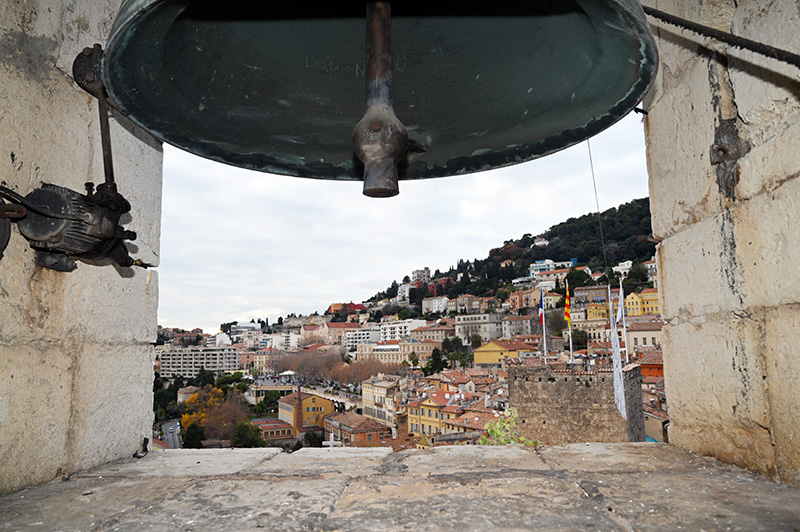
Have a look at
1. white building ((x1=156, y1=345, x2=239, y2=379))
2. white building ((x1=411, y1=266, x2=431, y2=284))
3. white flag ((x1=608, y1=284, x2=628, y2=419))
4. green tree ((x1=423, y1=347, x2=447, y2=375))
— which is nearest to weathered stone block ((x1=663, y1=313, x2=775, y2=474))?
white flag ((x1=608, y1=284, x2=628, y2=419))

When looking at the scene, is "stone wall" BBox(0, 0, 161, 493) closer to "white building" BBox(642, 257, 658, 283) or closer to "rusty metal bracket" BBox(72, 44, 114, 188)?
"rusty metal bracket" BBox(72, 44, 114, 188)

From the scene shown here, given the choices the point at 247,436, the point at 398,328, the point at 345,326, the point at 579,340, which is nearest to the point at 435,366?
the point at 579,340

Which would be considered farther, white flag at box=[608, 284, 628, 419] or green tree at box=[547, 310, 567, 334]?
green tree at box=[547, 310, 567, 334]

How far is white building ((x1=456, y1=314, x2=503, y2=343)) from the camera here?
75438 mm

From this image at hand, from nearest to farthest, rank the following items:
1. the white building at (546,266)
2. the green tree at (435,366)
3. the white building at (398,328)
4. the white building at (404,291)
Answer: the green tree at (435,366) → the white building at (398,328) → the white building at (546,266) → the white building at (404,291)

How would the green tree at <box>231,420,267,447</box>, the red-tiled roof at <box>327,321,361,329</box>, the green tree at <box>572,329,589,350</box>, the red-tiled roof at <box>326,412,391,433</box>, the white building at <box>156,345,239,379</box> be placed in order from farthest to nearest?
the red-tiled roof at <box>327,321,361,329</box> → the white building at <box>156,345,239,379</box> → the green tree at <box>572,329,589,350</box> → the red-tiled roof at <box>326,412,391,433</box> → the green tree at <box>231,420,267,447</box>

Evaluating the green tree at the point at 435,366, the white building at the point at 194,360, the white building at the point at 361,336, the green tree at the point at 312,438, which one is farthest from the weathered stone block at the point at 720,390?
the white building at the point at 361,336

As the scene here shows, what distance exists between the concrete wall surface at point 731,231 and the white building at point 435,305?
319 ft

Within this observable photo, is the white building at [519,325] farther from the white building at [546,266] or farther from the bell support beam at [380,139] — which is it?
the bell support beam at [380,139]

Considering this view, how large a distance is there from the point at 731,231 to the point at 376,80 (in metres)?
1.18

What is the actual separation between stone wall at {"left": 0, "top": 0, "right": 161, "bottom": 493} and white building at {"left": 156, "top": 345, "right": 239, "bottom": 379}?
238 feet

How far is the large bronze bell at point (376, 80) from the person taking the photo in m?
1.19

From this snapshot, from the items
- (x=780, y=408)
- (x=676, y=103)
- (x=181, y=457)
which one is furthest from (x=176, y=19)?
(x=780, y=408)

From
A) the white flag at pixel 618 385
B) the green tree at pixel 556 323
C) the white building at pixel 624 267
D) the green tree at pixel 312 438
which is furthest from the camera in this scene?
the white building at pixel 624 267
